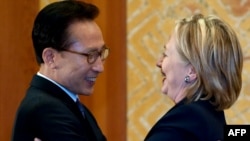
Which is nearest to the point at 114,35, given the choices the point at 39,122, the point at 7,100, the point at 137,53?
the point at 137,53

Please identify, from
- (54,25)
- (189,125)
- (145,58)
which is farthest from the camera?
(145,58)

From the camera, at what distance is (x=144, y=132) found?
3215 millimetres

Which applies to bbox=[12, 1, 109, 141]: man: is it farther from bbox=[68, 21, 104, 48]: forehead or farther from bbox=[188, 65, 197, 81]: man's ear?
bbox=[188, 65, 197, 81]: man's ear

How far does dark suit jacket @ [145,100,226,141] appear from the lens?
1689 mm

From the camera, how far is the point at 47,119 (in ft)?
5.93

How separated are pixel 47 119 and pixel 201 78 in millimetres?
443

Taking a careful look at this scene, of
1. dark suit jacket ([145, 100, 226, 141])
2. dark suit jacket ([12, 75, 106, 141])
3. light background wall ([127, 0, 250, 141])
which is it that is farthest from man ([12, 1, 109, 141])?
light background wall ([127, 0, 250, 141])

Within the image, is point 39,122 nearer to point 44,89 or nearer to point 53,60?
point 44,89

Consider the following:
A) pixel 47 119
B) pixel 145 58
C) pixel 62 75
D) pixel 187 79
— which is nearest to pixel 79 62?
pixel 62 75

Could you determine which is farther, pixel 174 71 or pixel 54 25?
pixel 54 25

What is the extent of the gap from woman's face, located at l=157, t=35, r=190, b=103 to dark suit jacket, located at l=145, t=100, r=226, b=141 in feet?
0.24

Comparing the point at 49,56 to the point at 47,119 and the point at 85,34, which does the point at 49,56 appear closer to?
the point at 85,34

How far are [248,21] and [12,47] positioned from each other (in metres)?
1.20

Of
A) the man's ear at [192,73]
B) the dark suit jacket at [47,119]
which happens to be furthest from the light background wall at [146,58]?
the man's ear at [192,73]
